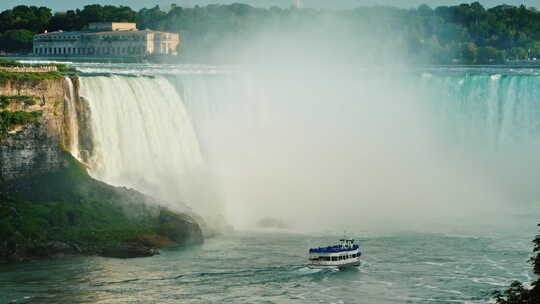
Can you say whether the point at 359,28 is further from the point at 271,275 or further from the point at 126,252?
the point at 271,275

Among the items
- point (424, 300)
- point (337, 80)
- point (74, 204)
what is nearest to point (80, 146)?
point (74, 204)

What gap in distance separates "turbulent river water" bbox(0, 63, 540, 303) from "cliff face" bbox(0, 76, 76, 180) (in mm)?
3119

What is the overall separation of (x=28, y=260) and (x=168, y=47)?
261 feet

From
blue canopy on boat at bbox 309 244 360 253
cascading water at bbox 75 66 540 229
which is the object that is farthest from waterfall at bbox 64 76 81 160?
blue canopy on boat at bbox 309 244 360 253

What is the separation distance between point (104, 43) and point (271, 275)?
78.0m

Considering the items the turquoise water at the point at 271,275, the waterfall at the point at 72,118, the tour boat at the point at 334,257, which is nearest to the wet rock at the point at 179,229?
the turquoise water at the point at 271,275

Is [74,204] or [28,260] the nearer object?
[28,260]

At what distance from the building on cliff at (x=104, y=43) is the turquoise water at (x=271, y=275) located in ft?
223

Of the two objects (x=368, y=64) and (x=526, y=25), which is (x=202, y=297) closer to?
(x=368, y=64)

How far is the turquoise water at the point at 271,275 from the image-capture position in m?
42.2

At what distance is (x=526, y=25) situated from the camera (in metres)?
122

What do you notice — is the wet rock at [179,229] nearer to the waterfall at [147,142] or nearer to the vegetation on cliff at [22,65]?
the waterfall at [147,142]

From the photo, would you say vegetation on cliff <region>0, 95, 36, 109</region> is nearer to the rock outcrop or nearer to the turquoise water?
the rock outcrop

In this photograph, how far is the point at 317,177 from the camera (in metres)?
69.4
